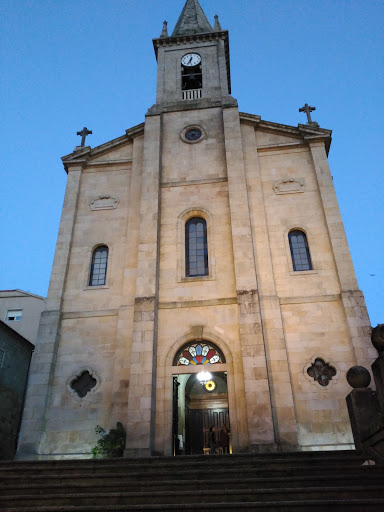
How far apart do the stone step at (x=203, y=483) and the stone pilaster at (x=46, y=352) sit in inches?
211

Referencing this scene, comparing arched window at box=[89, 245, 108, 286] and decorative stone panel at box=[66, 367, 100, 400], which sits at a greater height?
arched window at box=[89, 245, 108, 286]

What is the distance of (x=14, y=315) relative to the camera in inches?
1188

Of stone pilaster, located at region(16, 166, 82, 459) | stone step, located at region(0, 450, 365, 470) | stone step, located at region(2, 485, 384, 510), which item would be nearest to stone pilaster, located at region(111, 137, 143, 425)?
stone pilaster, located at region(16, 166, 82, 459)

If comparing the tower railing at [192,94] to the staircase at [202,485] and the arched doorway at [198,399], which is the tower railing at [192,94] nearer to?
the arched doorway at [198,399]

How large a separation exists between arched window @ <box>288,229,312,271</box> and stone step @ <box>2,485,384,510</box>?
910 centimetres

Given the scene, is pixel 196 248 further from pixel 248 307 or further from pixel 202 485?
pixel 202 485

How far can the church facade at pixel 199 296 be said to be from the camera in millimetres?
12852

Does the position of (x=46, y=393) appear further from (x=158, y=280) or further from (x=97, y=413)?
(x=158, y=280)

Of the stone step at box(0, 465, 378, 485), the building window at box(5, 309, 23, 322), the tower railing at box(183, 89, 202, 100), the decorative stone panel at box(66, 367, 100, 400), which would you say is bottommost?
the stone step at box(0, 465, 378, 485)

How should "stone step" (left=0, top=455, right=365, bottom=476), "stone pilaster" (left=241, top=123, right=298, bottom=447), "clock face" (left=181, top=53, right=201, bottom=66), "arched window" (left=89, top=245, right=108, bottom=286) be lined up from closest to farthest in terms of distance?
"stone step" (left=0, top=455, right=365, bottom=476), "stone pilaster" (left=241, top=123, right=298, bottom=447), "arched window" (left=89, top=245, right=108, bottom=286), "clock face" (left=181, top=53, right=201, bottom=66)

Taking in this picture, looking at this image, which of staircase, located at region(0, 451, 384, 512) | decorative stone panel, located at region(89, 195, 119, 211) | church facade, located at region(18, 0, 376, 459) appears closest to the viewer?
staircase, located at region(0, 451, 384, 512)

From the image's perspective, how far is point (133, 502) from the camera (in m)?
7.02

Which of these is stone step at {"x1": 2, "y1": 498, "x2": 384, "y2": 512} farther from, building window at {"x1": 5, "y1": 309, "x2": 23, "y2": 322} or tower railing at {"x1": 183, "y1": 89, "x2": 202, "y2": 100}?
building window at {"x1": 5, "y1": 309, "x2": 23, "y2": 322}

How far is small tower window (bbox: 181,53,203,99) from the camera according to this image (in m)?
21.2
